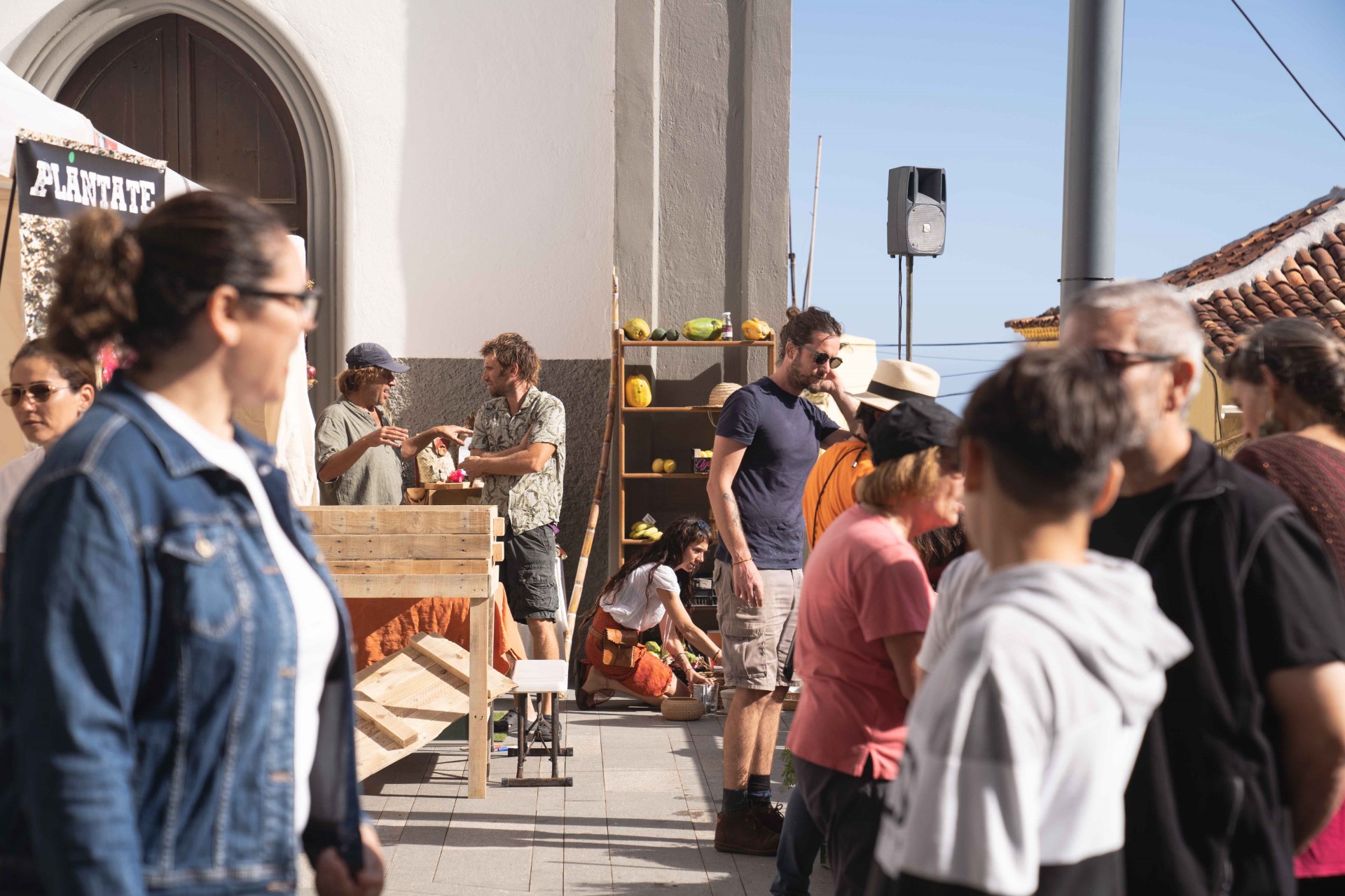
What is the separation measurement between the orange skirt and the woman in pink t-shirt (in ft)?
14.8

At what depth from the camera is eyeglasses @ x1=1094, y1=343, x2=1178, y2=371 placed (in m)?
1.87

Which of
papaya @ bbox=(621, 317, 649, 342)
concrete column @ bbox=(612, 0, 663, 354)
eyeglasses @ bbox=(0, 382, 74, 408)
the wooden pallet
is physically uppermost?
concrete column @ bbox=(612, 0, 663, 354)

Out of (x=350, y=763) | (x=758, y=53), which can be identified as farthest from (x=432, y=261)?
(x=350, y=763)

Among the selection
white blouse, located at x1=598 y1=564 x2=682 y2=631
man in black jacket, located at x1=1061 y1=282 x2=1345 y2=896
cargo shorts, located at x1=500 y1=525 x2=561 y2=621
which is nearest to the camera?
man in black jacket, located at x1=1061 y1=282 x2=1345 y2=896

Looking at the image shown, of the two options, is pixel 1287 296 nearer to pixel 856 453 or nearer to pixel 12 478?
pixel 856 453

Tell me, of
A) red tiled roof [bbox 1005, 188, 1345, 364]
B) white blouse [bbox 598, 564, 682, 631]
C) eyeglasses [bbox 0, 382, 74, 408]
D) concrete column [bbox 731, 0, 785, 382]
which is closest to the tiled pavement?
white blouse [bbox 598, 564, 682, 631]

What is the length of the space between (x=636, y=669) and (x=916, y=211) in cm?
410

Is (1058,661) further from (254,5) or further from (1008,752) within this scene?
(254,5)

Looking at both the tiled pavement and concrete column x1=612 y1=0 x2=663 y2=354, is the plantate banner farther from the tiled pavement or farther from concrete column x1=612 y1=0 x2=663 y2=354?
concrete column x1=612 y1=0 x2=663 y2=354

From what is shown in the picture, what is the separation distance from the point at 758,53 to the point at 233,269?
24.2 ft

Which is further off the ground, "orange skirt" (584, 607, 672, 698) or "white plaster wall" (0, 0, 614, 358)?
"white plaster wall" (0, 0, 614, 358)

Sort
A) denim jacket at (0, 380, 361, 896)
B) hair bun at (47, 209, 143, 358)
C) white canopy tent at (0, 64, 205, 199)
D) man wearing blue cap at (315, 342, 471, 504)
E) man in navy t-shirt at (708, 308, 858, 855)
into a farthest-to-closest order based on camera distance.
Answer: man wearing blue cap at (315, 342, 471, 504) → man in navy t-shirt at (708, 308, 858, 855) → white canopy tent at (0, 64, 205, 199) → hair bun at (47, 209, 143, 358) → denim jacket at (0, 380, 361, 896)

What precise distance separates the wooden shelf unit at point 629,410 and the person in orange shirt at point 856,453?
362cm

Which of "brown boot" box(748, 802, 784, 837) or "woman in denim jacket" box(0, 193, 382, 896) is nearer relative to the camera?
"woman in denim jacket" box(0, 193, 382, 896)
